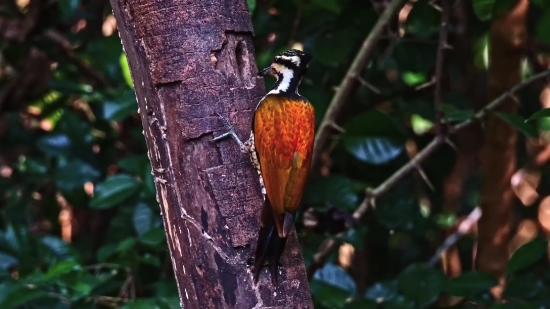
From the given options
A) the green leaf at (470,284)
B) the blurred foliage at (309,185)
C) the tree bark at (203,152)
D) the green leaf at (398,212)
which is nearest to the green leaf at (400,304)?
the blurred foliage at (309,185)

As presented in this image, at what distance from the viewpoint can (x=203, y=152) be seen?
1.25 metres

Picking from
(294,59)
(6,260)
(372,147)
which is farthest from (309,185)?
(6,260)

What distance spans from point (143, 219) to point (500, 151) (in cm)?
128

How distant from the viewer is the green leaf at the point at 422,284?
6.08ft

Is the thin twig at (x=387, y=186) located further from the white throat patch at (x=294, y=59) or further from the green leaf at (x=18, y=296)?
the green leaf at (x=18, y=296)

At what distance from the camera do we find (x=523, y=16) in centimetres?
228

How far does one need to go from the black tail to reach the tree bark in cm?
2

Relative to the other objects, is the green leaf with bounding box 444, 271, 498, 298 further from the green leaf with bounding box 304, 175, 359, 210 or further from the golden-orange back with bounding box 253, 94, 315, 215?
the golden-orange back with bounding box 253, 94, 315, 215

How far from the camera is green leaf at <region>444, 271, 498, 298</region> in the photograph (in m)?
1.79

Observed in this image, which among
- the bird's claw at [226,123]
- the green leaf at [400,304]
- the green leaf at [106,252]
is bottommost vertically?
the green leaf at [400,304]

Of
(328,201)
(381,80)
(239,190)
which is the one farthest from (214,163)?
(381,80)

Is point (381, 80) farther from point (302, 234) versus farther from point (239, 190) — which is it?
point (239, 190)

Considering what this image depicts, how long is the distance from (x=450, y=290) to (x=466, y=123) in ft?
1.57

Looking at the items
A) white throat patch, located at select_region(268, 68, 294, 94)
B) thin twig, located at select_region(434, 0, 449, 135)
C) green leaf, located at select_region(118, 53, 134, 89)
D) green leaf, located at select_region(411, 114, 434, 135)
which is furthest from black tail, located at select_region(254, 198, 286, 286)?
green leaf, located at select_region(411, 114, 434, 135)
